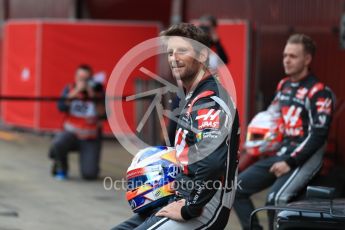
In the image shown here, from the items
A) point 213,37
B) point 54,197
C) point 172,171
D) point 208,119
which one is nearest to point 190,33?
point 208,119

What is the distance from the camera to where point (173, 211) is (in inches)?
184

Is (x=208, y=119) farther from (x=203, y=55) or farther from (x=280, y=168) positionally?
(x=280, y=168)

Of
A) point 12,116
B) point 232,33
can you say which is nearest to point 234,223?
point 232,33

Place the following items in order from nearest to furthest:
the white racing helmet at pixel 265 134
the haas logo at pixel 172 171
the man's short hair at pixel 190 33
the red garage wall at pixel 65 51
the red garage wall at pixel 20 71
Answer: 1. the man's short hair at pixel 190 33
2. the haas logo at pixel 172 171
3. the white racing helmet at pixel 265 134
4. the red garage wall at pixel 65 51
5. the red garage wall at pixel 20 71

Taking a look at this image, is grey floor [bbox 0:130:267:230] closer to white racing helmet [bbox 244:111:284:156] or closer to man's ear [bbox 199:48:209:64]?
white racing helmet [bbox 244:111:284:156]

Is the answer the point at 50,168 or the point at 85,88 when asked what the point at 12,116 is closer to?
the point at 50,168

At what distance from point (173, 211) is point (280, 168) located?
2.68 metres

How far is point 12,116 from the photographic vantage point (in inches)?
741

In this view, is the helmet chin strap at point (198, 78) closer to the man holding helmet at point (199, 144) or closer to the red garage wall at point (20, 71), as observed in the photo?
the man holding helmet at point (199, 144)

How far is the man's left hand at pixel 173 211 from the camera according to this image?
4.64 metres

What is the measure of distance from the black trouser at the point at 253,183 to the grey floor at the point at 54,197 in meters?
1.86

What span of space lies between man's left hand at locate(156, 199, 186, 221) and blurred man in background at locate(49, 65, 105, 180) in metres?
7.23

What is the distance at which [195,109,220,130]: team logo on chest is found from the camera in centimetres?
459

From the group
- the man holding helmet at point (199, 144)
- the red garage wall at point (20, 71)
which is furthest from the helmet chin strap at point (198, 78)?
the red garage wall at point (20, 71)
